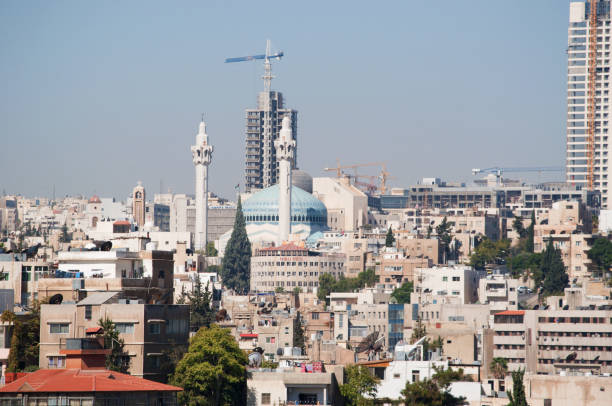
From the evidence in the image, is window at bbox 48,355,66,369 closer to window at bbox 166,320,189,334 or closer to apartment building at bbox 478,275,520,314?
window at bbox 166,320,189,334

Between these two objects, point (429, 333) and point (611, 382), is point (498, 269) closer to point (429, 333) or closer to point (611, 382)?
point (429, 333)

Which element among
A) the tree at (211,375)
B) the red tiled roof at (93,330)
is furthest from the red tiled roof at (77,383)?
the tree at (211,375)

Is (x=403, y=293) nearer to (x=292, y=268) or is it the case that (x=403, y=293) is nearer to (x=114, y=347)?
(x=292, y=268)

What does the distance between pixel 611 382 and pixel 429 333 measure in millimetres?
29032

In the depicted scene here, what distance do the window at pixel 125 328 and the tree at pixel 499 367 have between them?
120 ft

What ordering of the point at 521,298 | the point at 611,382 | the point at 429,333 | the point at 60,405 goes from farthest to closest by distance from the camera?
the point at 521,298, the point at 429,333, the point at 611,382, the point at 60,405

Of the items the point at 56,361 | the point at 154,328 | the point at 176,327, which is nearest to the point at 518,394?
the point at 176,327

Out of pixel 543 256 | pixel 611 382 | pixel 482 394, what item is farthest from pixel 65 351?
pixel 543 256

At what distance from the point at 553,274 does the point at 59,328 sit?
313 ft

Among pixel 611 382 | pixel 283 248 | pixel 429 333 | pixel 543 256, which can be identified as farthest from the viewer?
pixel 283 248

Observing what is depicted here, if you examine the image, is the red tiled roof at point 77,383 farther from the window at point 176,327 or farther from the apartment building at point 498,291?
the apartment building at point 498,291

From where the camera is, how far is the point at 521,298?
145 meters

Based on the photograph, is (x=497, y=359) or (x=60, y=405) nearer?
(x=60, y=405)

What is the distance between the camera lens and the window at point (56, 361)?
197 feet
